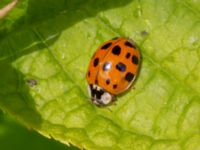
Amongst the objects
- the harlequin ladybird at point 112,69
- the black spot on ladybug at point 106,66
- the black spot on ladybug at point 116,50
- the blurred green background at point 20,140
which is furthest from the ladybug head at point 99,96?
the blurred green background at point 20,140

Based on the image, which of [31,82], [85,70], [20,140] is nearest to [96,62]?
[85,70]

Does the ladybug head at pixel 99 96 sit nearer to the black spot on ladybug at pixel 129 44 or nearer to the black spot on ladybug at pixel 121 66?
the black spot on ladybug at pixel 121 66

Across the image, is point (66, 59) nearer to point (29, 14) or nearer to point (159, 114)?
point (29, 14)

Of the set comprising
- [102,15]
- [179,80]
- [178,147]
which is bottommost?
[178,147]

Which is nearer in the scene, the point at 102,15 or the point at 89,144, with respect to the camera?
the point at 89,144

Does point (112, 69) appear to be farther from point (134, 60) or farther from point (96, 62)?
point (134, 60)

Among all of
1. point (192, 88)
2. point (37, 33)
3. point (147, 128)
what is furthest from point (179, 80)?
point (37, 33)

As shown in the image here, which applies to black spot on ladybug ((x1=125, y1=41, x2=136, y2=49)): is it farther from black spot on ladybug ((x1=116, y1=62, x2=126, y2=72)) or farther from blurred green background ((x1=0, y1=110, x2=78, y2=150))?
blurred green background ((x1=0, y1=110, x2=78, y2=150))
